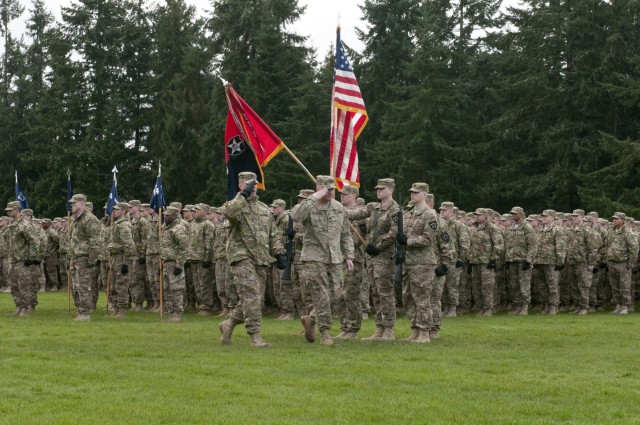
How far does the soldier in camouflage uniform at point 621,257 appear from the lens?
23078 millimetres

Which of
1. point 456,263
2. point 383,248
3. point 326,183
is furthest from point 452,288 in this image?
point 326,183

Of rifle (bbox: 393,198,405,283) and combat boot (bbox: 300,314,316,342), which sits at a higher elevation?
rifle (bbox: 393,198,405,283)

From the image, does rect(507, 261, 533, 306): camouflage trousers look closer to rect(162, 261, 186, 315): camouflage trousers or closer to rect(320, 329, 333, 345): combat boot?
rect(162, 261, 186, 315): camouflage trousers

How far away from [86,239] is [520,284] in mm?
10206

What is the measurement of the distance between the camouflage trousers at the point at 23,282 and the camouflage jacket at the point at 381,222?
845 centimetres

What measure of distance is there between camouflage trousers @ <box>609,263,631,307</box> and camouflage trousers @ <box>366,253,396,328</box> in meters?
9.78

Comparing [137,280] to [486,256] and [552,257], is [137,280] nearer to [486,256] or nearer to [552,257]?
[486,256]

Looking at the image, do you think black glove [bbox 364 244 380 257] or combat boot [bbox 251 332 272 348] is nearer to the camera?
combat boot [bbox 251 332 272 348]

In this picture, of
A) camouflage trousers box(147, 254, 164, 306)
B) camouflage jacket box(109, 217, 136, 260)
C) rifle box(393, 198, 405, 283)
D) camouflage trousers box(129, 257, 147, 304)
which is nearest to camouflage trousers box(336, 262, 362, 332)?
rifle box(393, 198, 405, 283)

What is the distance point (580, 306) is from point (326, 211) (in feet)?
37.1

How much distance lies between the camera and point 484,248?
23.0m

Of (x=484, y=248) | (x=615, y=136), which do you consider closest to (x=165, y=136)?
(x=615, y=136)

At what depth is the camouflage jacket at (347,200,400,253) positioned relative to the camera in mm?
15086

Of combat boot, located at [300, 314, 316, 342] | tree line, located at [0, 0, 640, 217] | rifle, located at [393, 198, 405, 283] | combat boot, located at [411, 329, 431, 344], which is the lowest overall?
combat boot, located at [411, 329, 431, 344]
